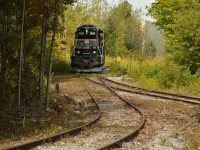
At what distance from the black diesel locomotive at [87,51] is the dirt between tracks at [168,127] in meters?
14.7

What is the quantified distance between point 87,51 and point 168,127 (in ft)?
67.0

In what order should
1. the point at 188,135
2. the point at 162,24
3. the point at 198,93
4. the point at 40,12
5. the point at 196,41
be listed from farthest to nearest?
1. the point at 162,24
2. the point at 196,41
3. the point at 198,93
4. the point at 40,12
5. the point at 188,135

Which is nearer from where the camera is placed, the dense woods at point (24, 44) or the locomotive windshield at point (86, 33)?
the dense woods at point (24, 44)

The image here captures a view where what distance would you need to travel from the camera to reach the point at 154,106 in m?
14.1

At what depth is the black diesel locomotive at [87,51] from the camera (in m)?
29.7

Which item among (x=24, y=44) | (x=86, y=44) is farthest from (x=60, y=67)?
(x=24, y=44)

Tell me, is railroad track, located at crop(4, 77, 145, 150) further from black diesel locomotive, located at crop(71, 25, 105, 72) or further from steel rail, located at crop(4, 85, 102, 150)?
black diesel locomotive, located at crop(71, 25, 105, 72)

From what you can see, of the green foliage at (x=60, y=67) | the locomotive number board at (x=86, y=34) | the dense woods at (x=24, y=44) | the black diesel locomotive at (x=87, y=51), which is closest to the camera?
the dense woods at (x=24, y=44)

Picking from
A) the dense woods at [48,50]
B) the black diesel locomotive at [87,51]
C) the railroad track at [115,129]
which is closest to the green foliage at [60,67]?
the dense woods at [48,50]

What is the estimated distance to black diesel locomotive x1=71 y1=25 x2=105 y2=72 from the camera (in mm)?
29719

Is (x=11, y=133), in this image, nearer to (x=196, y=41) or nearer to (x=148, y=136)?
(x=148, y=136)

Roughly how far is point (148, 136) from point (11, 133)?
359 cm

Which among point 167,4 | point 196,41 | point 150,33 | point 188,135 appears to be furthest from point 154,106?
point 150,33

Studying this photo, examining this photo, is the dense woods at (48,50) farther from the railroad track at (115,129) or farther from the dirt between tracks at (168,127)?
the dirt between tracks at (168,127)
